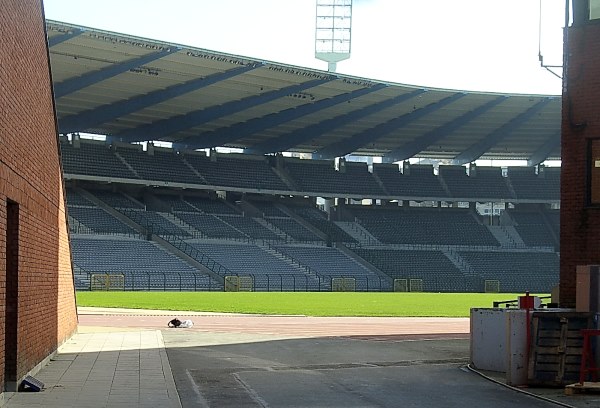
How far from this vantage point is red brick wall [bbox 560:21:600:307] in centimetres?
1791

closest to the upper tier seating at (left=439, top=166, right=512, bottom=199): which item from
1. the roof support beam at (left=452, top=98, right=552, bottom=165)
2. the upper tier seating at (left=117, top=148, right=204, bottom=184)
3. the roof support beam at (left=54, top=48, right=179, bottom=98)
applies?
the roof support beam at (left=452, top=98, right=552, bottom=165)

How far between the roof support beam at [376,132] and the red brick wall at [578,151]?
48235 mm

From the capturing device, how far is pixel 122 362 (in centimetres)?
1800

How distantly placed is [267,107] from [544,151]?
29.1m

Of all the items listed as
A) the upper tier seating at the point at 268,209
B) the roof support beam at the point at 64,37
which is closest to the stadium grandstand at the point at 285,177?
the roof support beam at the point at 64,37

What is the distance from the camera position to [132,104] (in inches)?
2366

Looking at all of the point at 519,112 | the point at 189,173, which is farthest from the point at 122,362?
the point at 519,112

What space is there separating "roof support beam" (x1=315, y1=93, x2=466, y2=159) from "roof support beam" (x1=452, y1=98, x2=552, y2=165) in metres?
7.70

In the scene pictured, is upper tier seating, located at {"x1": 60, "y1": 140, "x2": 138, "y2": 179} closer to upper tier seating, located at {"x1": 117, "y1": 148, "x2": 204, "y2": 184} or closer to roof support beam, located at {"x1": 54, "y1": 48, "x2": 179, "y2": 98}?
upper tier seating, located at {"x1": 117, "y1": 148, "x2": 204, "y2": 184}

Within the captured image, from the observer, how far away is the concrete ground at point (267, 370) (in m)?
13.3

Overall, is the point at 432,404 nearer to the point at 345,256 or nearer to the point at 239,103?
the point at 239,103

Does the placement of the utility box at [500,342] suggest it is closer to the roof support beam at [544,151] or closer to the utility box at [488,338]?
the utility box at [488,338]

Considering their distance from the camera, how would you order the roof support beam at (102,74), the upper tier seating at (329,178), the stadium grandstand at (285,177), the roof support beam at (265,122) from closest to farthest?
the roof support beam at (102,74) → the stadium grandstand at (285,177) → the roof support beam at (265,122) → the upper tier seating at (329,178)

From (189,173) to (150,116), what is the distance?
7.20 metres
